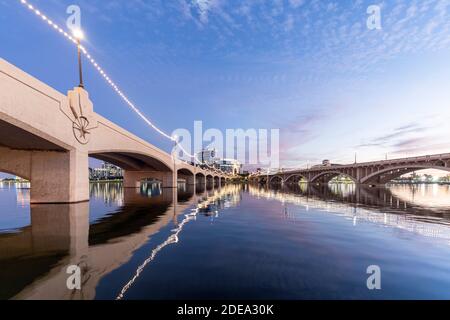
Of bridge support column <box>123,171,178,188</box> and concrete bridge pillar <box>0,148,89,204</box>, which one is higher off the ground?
concrete bridge pillar <box>0,148,89,204</box>

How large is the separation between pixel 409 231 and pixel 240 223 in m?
8.48

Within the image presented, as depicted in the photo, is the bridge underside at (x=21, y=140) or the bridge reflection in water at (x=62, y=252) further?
the bridge underside at (x=21, y=140)

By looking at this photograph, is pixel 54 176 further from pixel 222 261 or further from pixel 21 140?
pixel 222 261

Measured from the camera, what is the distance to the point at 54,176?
61.9ft

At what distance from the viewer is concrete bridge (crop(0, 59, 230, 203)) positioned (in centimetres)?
1423

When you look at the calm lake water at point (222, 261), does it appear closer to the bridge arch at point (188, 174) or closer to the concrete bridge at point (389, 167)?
the concrete bridge at point (389, 167)

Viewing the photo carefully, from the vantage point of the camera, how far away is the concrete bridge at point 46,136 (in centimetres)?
1423

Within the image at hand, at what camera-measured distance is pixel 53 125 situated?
56.5ft

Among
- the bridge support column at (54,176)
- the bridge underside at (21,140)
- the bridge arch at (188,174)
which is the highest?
the bridge underside at (21,140)

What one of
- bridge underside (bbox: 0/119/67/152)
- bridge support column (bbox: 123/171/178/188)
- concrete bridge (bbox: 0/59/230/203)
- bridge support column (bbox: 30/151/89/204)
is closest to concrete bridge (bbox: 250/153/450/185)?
bridge support column (bbox: 123/171/178/188)

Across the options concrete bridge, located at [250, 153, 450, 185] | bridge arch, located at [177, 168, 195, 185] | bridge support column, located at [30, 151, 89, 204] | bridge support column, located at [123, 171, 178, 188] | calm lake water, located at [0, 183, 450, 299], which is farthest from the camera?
bridge arch, located at [177, 168, 195, 185]

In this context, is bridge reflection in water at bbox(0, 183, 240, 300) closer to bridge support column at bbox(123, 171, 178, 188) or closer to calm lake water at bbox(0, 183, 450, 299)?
calm lake water at bbox(0, 183, 450, 299)

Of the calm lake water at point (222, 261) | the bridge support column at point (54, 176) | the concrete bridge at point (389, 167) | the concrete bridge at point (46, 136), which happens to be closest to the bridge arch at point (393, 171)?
the concrete bridge at point (389, 167)
